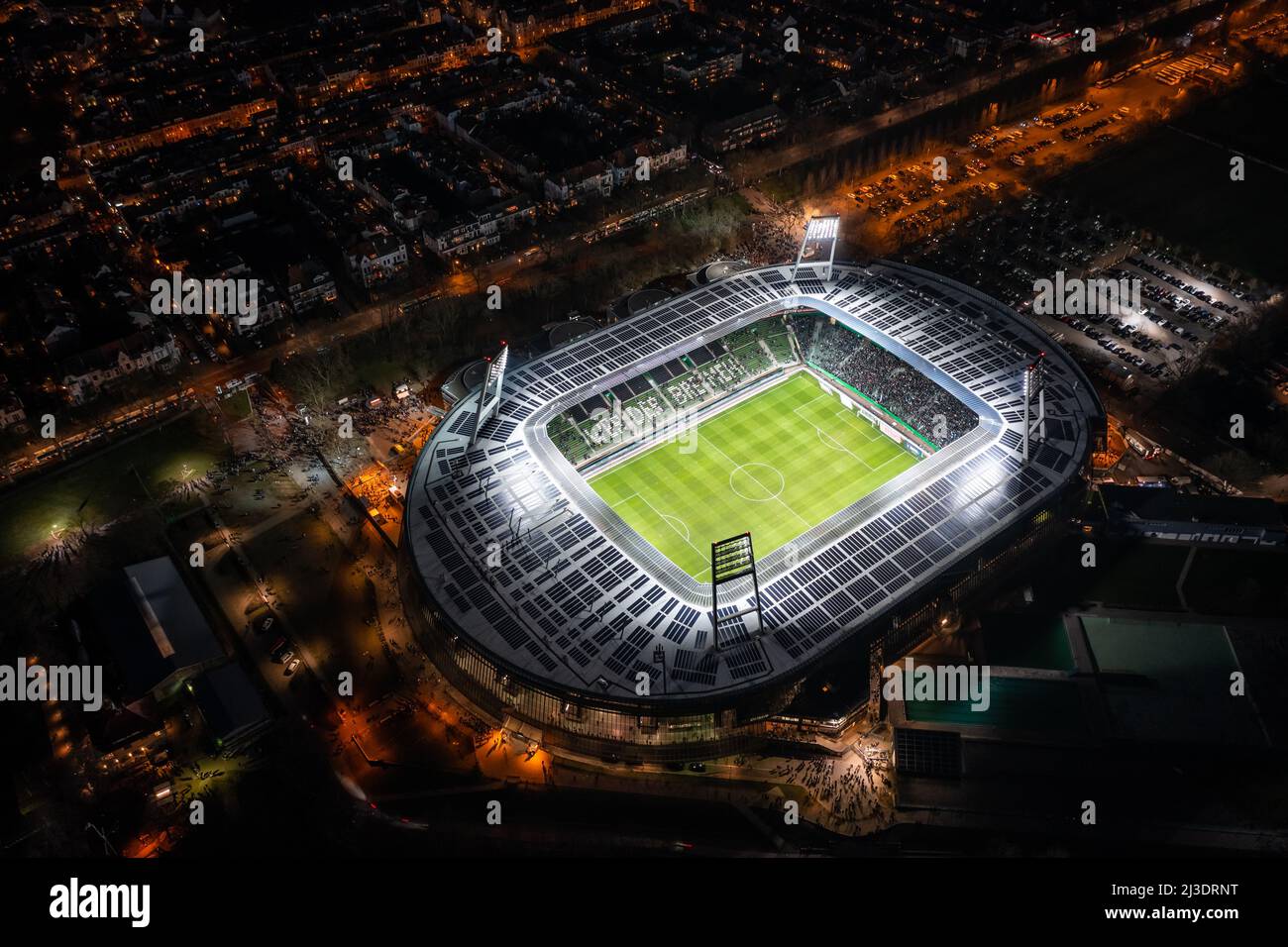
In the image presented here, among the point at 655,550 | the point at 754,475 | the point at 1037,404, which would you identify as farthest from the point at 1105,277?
the point at 655,550

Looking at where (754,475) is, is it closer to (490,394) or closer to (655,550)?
(655,550)

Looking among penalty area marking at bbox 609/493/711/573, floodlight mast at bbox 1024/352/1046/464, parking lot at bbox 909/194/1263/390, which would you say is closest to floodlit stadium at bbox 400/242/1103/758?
penalty area marking at bbox 609/493/711/573

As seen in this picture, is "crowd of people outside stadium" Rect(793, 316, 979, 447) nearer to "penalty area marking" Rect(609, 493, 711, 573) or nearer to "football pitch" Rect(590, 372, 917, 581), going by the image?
"football pitch" Rect(590, 372, 917, 581)

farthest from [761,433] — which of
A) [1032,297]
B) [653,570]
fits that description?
[1032,297]

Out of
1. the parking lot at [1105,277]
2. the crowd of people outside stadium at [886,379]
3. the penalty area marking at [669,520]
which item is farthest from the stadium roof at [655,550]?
the parking lot at [1105,277]

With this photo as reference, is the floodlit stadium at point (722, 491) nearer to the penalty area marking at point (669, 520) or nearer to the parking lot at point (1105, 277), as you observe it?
the penalty area marking at point (669, 520)

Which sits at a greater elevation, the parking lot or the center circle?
the parking lot
